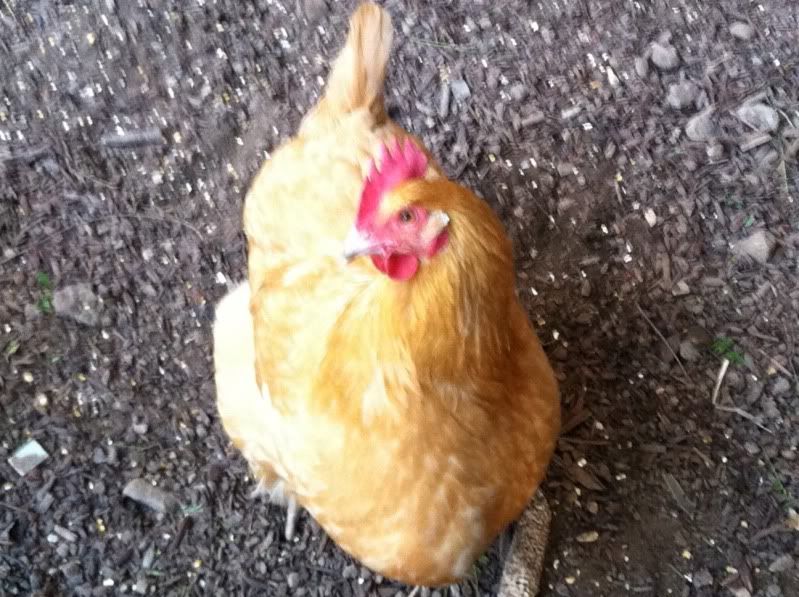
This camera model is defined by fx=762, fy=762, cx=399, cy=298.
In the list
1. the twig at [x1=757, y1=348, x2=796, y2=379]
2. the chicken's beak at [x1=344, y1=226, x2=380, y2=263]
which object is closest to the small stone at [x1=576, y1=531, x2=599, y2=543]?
the twig at [x1=757, y1=348, x2=796, y2=379]

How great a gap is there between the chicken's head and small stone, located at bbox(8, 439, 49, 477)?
4.00ft

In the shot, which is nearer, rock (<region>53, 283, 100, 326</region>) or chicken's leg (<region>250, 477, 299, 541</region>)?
chicken's leg (<region>250, 477, 299, 541</region>)

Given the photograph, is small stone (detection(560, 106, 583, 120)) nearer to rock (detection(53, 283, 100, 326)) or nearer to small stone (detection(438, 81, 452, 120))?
small stone (detection(438, 81, 452, 120))

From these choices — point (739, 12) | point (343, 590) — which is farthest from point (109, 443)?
point (739, 12)

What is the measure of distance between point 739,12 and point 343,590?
2.21 meters

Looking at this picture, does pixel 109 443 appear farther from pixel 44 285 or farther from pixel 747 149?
pixel 747 149

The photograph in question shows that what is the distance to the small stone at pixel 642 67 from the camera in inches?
96.5

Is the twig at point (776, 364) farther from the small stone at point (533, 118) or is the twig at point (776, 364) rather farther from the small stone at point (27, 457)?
the small stone at point (27, 457)

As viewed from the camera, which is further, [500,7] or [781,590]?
[500,7]

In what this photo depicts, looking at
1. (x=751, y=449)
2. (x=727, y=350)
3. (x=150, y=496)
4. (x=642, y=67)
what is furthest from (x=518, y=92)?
(x=150, y=496)

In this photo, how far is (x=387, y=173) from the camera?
4.08ft

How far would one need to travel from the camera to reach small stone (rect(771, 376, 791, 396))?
213 centimetres

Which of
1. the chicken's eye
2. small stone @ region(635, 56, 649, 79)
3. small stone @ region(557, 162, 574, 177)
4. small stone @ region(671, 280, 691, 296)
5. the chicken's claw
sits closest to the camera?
the chicken's eye

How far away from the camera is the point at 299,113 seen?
2.36 m
